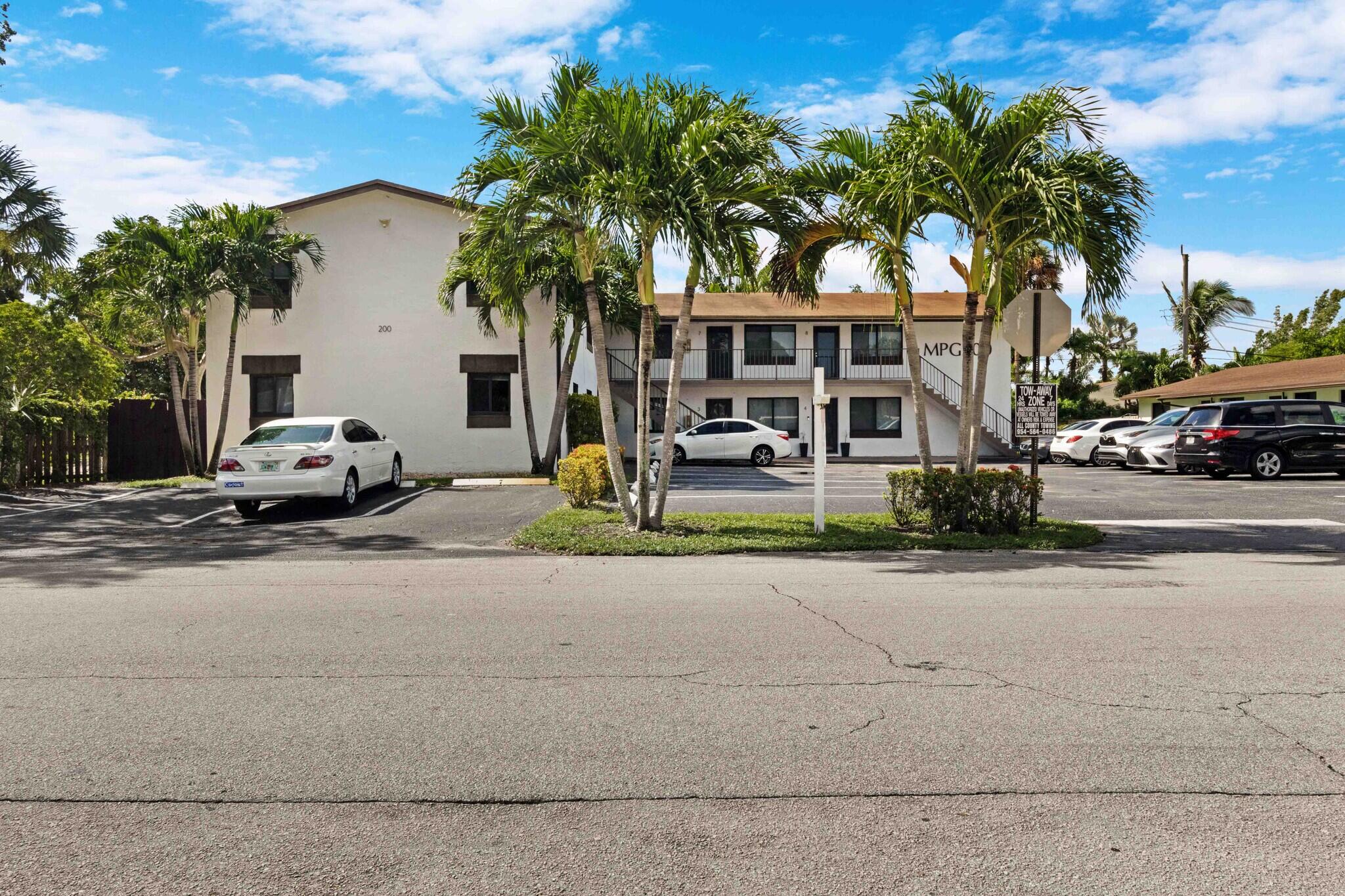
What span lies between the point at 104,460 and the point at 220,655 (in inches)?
765

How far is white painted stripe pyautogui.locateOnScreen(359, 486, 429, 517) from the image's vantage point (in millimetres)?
16000

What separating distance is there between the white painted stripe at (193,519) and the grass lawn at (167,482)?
4120 millimetres

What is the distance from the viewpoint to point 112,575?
380 inches

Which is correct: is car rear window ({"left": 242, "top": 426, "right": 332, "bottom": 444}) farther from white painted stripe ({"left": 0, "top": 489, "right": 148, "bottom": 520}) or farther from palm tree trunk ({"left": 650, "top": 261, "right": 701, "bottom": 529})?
palm tree trunk ({"left": 650, "top": 261, "right": 701, "bottom": 529})

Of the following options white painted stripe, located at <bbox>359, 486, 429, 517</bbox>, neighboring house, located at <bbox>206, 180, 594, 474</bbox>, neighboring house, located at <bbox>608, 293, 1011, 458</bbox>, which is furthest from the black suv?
white painted stripe, located at <bbox>359, 486, 429, 517</bbox>

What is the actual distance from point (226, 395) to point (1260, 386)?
106ft

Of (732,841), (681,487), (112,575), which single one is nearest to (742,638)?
(732,841)

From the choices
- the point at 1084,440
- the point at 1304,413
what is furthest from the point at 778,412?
the point at 1304,413

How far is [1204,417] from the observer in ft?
73.7

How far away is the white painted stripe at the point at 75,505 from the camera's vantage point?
15.8 meters

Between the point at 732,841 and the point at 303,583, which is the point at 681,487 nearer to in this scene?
the point at 303,583

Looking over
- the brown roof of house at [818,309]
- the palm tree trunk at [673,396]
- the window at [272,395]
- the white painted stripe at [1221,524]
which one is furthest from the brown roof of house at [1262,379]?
the window at [272,395]

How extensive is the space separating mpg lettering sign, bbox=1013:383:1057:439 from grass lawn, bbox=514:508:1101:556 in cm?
133

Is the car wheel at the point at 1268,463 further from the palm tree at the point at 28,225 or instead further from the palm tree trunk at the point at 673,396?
the palm tree at the point at 28,225
